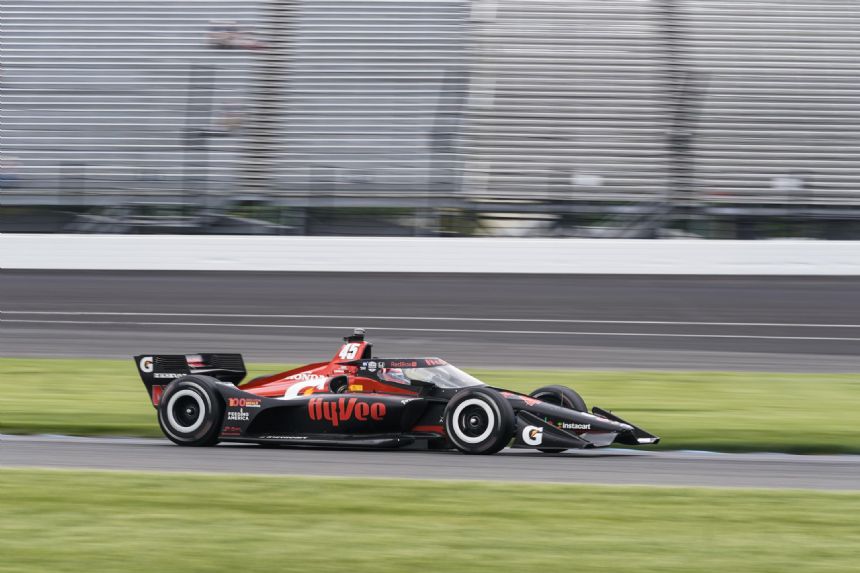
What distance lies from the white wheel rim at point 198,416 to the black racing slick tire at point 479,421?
182cm

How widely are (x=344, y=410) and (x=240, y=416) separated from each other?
0.78 m

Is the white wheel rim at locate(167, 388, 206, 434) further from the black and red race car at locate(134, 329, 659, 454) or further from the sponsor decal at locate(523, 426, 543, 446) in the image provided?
the sponsor decal at locate(523, 426, 543, 446)

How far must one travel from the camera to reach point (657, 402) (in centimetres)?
1023

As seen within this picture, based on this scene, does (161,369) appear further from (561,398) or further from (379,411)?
(561,398)

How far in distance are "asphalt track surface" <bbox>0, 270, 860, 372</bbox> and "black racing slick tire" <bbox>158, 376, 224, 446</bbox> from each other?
4795 mm

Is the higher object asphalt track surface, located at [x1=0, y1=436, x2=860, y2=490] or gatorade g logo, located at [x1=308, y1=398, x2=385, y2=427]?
gatorade g logo, located at [x1=308, y1=398, x2=385, y2=427]

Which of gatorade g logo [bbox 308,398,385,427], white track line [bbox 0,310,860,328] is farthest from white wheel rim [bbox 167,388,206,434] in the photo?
white track line [bbox 0,310,860,328]

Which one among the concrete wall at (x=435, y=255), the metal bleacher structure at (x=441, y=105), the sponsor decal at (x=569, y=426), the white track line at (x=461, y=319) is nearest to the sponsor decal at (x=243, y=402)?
the sponsor decal at (x=569, y=426)

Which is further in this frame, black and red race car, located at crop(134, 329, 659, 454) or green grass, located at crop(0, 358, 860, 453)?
green grass, located at crop(0, 358, 860, 453)

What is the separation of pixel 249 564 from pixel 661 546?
1.83 m

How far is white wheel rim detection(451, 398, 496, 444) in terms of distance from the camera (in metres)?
7.49

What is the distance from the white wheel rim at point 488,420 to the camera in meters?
7.49

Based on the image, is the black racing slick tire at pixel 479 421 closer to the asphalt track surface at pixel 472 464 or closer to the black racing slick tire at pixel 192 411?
the asphalt track surface at pixel 472 464

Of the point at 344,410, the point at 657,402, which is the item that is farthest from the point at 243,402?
the point at 657,402
